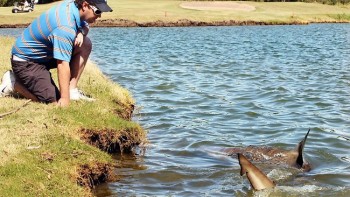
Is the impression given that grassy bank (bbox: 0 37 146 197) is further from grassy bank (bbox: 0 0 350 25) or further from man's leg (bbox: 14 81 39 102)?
grassy bank (bbox: 0 0 350 25)

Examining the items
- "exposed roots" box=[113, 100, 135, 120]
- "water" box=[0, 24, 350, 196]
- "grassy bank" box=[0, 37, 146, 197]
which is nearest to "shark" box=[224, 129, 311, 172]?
"water" box=[0, 24, 350, 196]

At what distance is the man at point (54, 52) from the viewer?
9023 mm

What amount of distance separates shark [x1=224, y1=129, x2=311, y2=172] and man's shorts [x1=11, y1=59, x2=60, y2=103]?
126 inches

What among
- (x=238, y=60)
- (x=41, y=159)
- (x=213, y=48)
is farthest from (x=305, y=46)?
(x=41, y=159)

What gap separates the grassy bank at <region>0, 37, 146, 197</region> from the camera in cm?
658

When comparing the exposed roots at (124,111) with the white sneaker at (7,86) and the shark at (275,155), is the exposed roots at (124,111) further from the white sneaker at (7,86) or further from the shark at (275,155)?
the shark at (275,155)

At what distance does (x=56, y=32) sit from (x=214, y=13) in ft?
217

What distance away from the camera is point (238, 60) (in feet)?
87.1

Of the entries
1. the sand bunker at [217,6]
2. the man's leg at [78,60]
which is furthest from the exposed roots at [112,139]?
the sand bunker at [217,6]

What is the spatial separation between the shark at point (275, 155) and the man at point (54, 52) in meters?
3.03

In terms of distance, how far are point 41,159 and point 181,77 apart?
44.4 ft

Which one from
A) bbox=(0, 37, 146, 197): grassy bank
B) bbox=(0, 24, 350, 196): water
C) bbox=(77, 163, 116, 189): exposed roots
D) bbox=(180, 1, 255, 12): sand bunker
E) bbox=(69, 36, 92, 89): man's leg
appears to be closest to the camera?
bbox=(0, 37, 146, 197): grassy bank

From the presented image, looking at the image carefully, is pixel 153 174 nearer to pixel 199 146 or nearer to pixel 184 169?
pixel 184 169

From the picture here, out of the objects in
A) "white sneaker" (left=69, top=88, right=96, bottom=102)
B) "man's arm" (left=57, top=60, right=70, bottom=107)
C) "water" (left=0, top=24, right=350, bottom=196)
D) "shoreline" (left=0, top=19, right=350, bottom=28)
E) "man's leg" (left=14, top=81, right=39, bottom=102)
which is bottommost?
"shoreline" (left=0, top=19, right=350, bottom=28)
